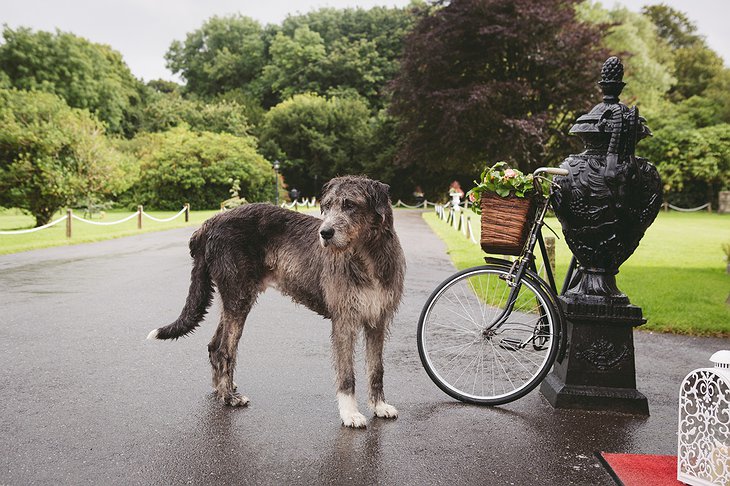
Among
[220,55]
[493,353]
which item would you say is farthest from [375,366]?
[220,55]

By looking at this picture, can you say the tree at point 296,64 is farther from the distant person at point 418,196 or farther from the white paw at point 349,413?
the white paw at point 349,413

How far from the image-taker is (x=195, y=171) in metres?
36.5

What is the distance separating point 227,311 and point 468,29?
83.7 feet

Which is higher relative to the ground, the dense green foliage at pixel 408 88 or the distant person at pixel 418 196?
the dense green foliage at pixel 408 88

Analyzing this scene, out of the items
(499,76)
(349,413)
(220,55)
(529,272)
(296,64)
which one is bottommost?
(349,413)

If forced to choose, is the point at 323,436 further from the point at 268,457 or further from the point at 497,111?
the point at 497,111

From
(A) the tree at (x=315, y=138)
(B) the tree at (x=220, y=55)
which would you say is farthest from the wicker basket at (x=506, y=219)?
(B) the tree at (x=220, y=55)

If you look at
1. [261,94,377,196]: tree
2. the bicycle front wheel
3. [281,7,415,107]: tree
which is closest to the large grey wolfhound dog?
the bicycle front wheel

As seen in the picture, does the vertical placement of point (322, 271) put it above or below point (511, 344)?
above

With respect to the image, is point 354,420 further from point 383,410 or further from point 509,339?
point 509,339

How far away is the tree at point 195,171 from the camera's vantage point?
36719 millimetres

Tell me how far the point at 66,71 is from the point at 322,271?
172 ft

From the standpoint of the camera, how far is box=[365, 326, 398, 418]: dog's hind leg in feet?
13.6

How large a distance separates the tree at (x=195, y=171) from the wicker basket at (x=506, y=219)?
33.8 meters
